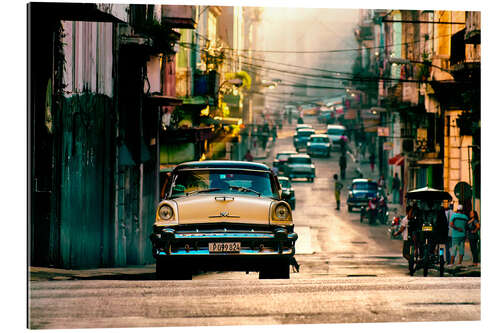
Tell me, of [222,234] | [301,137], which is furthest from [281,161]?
[222,234]

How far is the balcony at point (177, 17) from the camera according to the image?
2723 cm

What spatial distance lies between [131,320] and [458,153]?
1930 cm

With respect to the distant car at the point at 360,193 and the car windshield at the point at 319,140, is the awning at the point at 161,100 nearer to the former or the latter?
the distant car at the point at 360,193

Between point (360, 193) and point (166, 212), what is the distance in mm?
30836

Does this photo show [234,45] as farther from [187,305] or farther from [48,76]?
[187,305]

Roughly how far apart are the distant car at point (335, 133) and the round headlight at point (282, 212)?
5946 centimetres

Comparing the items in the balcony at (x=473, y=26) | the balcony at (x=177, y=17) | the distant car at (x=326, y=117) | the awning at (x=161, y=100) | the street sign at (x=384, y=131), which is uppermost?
the balcony at (x=177, y=17)

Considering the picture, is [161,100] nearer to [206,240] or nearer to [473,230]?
[473,230]

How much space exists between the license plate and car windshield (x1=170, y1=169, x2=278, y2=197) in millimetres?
1010

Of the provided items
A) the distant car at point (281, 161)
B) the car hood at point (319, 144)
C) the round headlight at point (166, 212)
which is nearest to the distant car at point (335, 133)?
the car hood at point (319, 144)

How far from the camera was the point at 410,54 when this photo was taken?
42.8 m

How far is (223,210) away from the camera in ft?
48.1

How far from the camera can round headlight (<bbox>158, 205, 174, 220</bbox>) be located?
1469 centimetres

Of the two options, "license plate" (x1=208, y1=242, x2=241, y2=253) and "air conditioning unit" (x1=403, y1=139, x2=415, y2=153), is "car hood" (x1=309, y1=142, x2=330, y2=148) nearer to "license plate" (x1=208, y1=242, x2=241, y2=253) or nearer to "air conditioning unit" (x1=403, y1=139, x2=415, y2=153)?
"air conditioning unit" (x1=403, y1=139, x2=415, y2=153)
